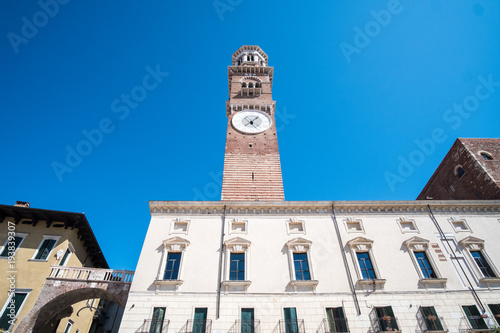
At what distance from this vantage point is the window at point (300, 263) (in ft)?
55.9

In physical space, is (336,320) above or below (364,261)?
below

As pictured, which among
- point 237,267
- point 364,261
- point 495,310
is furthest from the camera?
point 364,261

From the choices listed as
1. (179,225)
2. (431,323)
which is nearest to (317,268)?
(431,323)

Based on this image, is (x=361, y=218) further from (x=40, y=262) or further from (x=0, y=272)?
(x=0, y=272)

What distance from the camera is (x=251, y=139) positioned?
3259cm

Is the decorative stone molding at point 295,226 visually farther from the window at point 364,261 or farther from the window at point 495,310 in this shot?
the window at point 495,310

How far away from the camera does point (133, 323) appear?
1555 cm

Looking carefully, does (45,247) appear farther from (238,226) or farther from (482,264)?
(482,264)

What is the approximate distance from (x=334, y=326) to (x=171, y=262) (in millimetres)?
10456

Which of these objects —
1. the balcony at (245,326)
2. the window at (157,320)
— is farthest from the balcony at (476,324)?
the window at (157,320)

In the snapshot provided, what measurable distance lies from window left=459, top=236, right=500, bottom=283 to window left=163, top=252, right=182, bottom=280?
19.2 m

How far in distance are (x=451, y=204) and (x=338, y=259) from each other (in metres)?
10.5

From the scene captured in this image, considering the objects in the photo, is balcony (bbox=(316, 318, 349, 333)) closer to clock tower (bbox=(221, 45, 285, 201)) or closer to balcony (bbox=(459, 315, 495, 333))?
balcony (bbox=(459, 315, 495, 333))

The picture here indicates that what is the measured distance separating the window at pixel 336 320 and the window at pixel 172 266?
934cm
